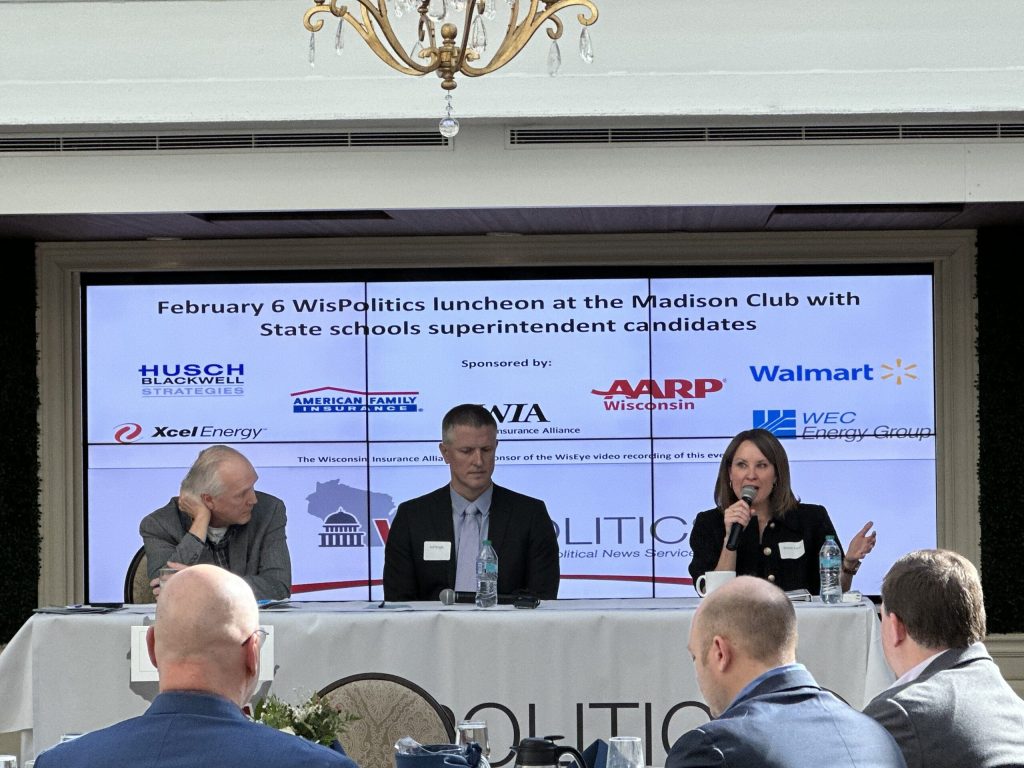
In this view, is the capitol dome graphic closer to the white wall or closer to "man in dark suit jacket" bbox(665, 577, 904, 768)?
the white wall

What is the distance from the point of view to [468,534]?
5.45m

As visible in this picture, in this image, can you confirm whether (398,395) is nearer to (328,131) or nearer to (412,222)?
(412,222)

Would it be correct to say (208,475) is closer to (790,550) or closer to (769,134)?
(790,550)

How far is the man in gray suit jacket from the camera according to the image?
93.7 inches

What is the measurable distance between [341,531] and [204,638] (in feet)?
19.5

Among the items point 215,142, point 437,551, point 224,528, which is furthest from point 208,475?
point 215,142

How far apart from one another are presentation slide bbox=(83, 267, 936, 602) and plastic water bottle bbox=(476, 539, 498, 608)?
277cm

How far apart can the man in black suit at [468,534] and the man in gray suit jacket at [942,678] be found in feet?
→ 9.26

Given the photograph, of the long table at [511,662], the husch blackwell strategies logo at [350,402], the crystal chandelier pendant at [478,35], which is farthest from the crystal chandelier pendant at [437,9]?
the husch blackwell strategies logo at [350,402]

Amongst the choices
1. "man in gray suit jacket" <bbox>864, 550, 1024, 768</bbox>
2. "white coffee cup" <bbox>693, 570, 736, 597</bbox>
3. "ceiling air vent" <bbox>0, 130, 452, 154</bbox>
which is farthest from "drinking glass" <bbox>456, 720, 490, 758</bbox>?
"ceiling air vent" <bbox>0, 130, 452, 154</bbox>

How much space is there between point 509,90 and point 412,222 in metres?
1.29

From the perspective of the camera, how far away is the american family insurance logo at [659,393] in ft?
26.2

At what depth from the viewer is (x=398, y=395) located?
8070 millimetres

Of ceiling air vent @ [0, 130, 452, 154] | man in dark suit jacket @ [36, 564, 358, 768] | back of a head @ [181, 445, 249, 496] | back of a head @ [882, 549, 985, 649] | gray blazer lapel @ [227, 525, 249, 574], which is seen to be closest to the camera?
man in dark suit jacket @ [36, 564, 358, 768]
